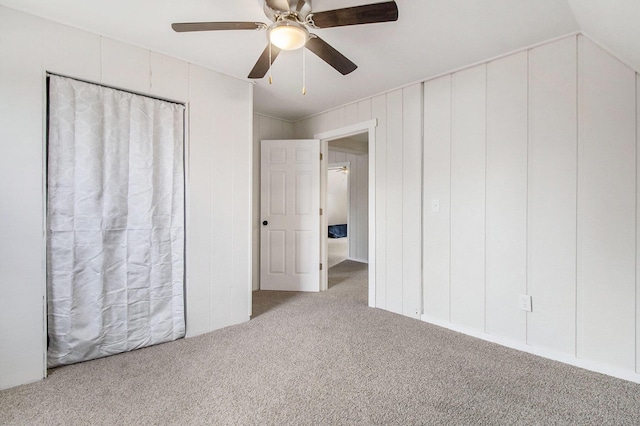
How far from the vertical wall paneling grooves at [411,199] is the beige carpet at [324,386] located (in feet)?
1.62

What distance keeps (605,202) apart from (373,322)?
2003mm

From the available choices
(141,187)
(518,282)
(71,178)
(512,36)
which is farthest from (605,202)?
(71,178)

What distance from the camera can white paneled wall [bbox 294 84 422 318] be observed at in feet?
9.71

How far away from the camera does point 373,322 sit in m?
2.87

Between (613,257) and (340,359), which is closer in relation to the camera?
(613,257)

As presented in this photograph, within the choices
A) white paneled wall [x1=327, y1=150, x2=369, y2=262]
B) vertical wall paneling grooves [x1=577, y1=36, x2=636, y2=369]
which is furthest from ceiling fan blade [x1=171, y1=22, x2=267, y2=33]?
white paneled wall [x1=327, y1=150, x2=369, y2=262]

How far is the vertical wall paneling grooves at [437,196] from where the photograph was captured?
2.75m

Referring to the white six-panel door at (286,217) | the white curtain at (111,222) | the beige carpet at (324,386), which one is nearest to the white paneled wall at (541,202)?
the beige carpet at (324,386)

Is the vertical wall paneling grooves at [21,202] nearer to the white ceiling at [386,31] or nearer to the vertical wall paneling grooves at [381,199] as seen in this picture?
the white ceiling at [386,31]

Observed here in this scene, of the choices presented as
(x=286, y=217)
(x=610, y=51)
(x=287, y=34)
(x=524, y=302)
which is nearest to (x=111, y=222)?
(x=287, y=34)

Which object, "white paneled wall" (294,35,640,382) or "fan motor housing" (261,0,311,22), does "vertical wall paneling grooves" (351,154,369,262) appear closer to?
"white paneled wall" (294,35,640,382)

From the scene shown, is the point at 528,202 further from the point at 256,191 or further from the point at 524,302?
the point at 256,191

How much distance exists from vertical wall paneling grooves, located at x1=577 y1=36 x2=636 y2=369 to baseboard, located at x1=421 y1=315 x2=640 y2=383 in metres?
0.05

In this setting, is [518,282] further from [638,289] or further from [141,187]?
[141,187]
